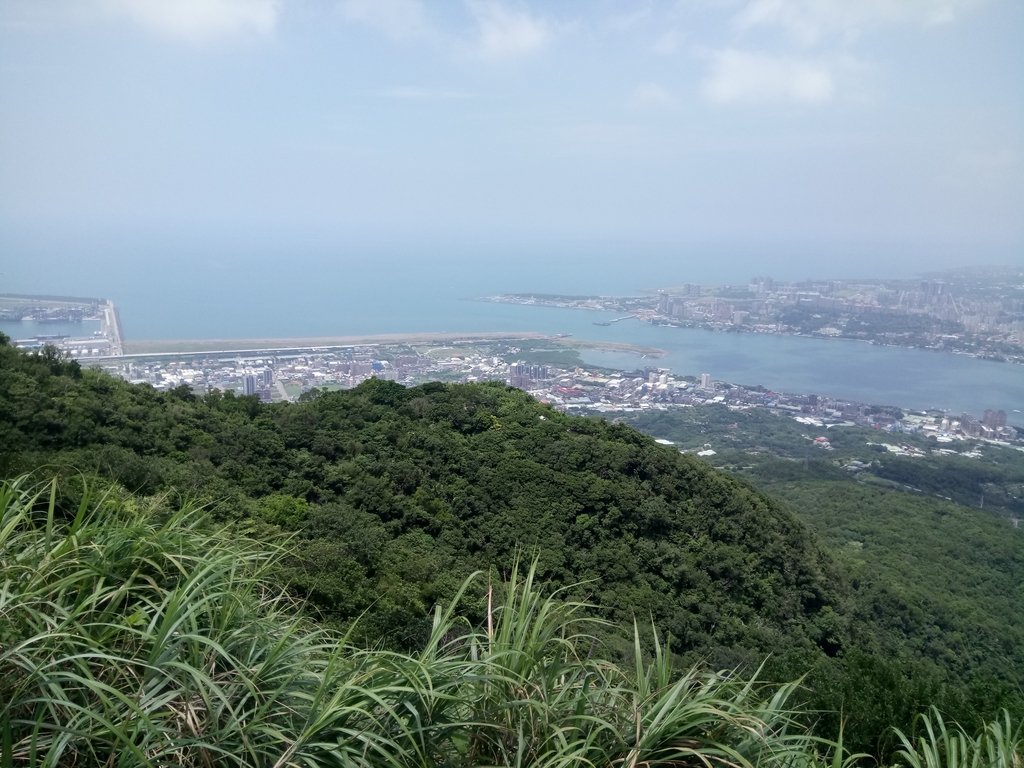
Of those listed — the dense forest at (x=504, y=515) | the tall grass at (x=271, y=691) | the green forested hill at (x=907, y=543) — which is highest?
the tall grass at (x=271, y=691)

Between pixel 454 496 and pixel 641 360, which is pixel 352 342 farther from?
→ pixel 454 496

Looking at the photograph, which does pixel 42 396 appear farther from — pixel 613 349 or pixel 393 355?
pixel 613 349

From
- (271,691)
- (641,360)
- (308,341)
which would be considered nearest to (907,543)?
(271,691)

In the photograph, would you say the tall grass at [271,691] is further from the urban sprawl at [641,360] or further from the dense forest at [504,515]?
the urban sprawl at [641,360]

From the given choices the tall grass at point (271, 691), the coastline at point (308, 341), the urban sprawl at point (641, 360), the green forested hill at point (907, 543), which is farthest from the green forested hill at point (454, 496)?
the coastline at point (308, 341)

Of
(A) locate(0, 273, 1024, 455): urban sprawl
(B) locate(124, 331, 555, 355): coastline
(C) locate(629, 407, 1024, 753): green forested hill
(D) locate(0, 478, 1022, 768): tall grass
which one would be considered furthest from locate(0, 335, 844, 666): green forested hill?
(B) locate(124, 331, 555, 355): coastline

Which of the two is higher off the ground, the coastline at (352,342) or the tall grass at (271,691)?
the tall grass at (271,691)

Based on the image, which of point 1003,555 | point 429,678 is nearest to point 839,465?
point 1003,555

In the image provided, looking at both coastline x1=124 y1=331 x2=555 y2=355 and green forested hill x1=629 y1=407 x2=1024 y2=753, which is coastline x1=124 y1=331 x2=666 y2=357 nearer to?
coastline x1=124 y1=331 x2=555 y2=355
